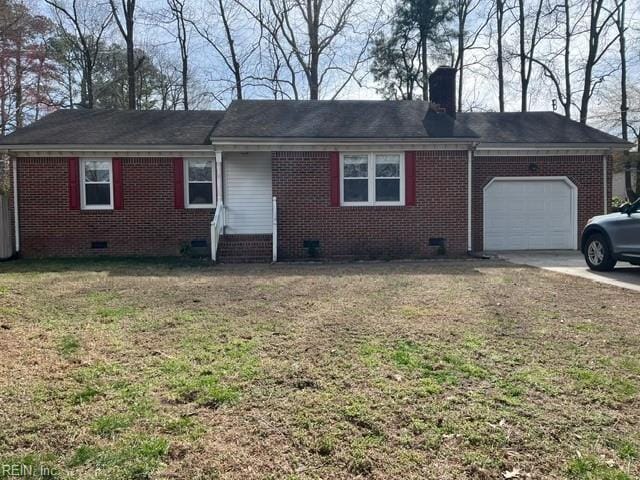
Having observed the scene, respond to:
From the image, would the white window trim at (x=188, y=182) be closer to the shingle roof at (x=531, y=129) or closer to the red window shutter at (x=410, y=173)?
the red window shutter at (x=410, y=173)

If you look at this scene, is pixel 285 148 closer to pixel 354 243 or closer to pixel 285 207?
pixel 285 207

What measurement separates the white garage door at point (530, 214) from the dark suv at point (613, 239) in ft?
12.9

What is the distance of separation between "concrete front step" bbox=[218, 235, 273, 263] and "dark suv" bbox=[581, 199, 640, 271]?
7409 millimetres

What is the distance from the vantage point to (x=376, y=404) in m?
2.86

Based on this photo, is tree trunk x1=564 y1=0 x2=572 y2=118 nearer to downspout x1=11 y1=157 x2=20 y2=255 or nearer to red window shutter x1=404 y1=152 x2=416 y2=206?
red window shutter x1=404 y1=152 x2=416 y2=206

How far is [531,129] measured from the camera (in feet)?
45.5

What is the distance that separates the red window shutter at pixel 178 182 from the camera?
12164 mm

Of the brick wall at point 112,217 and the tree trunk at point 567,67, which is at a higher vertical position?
the tree trunk at point 567,67

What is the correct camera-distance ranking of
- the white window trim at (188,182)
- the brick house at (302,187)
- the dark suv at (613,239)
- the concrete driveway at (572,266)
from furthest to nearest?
the white window trim at (188,182), the brick house at (302,187), the dark suv at (613,239), the concrete driveway at (572,266)

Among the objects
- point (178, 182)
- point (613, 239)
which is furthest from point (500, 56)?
point (178, 182)

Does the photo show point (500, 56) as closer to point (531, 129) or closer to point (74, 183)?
point (531, 129)

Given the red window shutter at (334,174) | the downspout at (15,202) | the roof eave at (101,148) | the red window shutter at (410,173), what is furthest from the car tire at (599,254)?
the downspout at (15,202)

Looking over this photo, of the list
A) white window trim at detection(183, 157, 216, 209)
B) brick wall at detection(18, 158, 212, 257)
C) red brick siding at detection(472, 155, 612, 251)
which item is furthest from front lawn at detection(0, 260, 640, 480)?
red brick siding at detection(472, 155, 612, 251)

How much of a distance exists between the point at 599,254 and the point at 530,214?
4.52 meters
